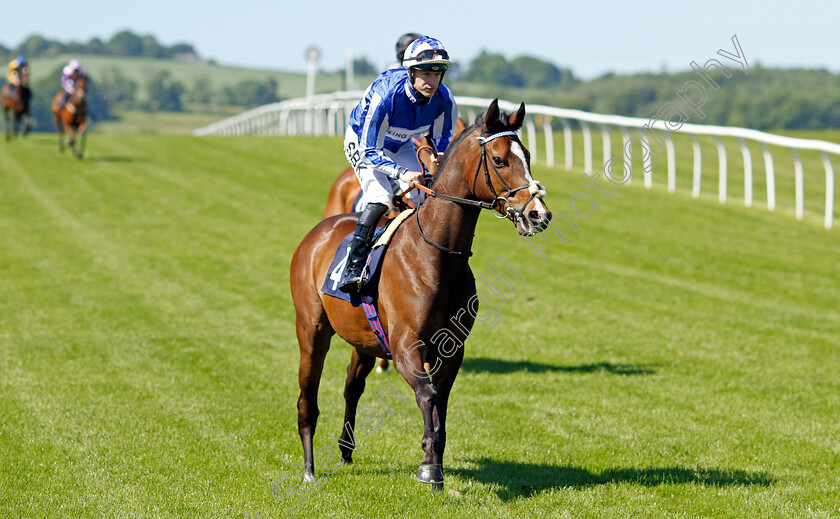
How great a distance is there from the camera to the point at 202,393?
25.1 feet

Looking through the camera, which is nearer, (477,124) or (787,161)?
(477,124)

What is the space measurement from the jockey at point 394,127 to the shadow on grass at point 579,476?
5.12 feet

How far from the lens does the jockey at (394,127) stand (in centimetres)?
532

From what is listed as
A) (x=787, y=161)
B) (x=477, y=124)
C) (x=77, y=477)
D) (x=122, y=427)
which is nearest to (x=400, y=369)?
(x=477, y=124)

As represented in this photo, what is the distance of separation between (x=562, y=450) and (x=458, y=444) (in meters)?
0.76

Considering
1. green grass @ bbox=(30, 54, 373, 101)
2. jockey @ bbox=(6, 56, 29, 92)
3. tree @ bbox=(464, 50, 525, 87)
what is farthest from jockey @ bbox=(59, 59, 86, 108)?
tree @ bbox=(464, 50, 525, 87)

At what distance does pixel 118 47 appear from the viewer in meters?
149

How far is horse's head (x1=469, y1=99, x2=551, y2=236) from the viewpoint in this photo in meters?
4.54

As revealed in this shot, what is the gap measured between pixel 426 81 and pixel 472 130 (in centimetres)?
59

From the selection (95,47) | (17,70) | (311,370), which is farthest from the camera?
(95,47)

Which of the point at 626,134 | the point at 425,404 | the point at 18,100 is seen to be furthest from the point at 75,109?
the point at 425,404

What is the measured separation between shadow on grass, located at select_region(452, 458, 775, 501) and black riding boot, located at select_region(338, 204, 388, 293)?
1434 mm

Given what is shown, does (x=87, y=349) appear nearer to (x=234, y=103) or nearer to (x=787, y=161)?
(x=787, y=161)

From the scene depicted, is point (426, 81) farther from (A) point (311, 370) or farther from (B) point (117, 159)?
(B) point (117, 159)
